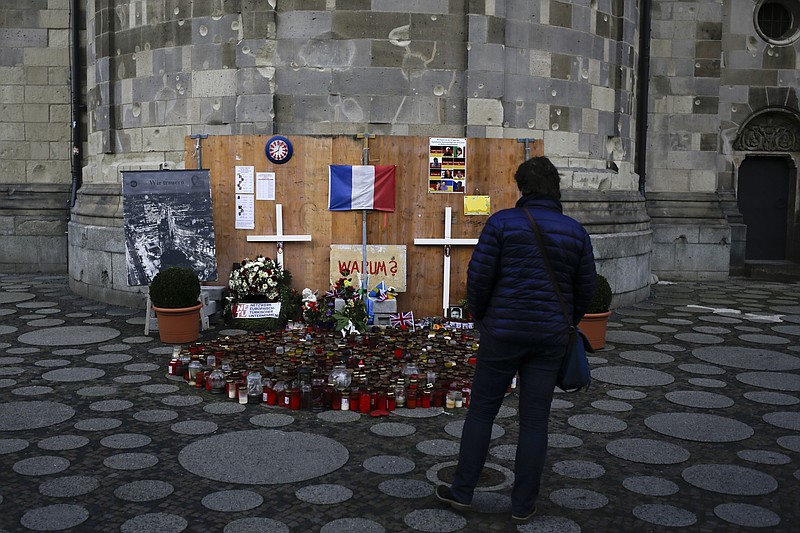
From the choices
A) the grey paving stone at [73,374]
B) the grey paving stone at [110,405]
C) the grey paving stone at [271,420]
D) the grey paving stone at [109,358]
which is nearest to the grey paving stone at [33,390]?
the grey paving stone at [73,374]

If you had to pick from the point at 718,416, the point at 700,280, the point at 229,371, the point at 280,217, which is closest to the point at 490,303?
the point at 718,416

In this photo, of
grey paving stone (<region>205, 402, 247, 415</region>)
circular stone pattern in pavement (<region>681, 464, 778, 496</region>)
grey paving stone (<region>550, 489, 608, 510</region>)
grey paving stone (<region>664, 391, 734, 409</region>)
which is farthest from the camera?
grey paving stone (<region>664, 391, 734, 409</region>)

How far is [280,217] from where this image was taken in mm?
10297

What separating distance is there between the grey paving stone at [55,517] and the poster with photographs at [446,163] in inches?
267

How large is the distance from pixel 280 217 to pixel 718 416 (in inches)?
238

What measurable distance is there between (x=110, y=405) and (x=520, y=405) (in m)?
3.84

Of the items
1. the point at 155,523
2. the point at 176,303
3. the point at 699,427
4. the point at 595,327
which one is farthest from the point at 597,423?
the point at 176,303

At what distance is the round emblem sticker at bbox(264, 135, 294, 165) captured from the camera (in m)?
10.2

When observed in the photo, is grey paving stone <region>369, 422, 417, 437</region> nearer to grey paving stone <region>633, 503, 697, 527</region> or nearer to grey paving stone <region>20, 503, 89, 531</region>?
grey paving stone <region>633, 503, 697, 527</region>

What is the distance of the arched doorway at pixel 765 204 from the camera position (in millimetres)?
17359

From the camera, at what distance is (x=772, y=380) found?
7715 mm

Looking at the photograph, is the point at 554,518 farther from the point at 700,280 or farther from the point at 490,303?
the point at 700,280

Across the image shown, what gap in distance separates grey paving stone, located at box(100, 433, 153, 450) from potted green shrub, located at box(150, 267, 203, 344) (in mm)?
3314

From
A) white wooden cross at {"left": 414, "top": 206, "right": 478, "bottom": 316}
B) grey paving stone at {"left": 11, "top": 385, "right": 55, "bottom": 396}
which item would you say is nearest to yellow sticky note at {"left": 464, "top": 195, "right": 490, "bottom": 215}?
white wooden cross at {"left": 414, "top": 206, "right": 478, "bottom": 316}
